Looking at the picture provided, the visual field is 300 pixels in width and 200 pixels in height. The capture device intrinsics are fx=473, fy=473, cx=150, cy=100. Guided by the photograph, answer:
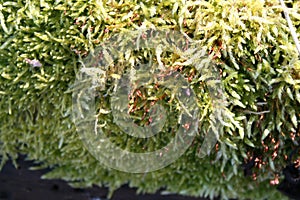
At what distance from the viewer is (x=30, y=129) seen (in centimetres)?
108

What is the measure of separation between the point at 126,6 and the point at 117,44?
7cm

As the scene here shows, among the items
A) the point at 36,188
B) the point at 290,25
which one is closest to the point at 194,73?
the point at 290,25

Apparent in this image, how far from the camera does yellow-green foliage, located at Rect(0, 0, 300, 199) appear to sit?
2.73 feet

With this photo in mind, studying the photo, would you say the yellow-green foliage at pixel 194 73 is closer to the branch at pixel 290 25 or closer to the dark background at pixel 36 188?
the branch at pixel 290 25

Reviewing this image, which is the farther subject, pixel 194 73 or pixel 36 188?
pixel 36 188

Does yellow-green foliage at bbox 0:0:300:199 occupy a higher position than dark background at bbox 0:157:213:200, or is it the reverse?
yellow-green foliage at bbox 0:0:300:199

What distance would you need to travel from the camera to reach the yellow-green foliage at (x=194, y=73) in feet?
2.73

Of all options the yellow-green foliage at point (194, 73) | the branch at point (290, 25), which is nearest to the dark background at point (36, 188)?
the yellow-green foliage at point (194, 73)

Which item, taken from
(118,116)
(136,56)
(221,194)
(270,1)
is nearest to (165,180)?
(221,194)

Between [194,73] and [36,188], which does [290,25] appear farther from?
[36,188]

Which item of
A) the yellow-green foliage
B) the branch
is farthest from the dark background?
the branch

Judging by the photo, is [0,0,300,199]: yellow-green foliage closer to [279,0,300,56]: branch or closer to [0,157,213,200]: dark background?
[279,0,300,56]: branch

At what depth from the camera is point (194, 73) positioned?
852 mm

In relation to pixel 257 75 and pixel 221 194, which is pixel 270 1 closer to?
pixel 257 75
